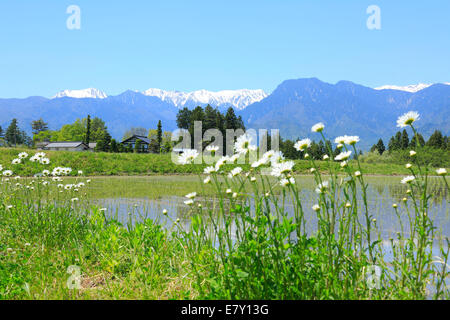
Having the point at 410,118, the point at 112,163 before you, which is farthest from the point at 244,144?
the point at 112,163

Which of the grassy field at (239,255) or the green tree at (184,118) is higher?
the green tree at (184,118)

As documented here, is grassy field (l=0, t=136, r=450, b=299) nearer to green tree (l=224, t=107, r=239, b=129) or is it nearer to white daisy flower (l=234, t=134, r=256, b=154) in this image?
white daisy flower (l=234, t=134, r=256, b=154)

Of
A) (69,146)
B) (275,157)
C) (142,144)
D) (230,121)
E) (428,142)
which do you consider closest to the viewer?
(275,157)

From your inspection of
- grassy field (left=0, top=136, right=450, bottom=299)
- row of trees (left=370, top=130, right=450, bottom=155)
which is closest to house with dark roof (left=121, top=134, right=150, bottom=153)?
row of trees (left=370, top=130, right=450, bottom=155)

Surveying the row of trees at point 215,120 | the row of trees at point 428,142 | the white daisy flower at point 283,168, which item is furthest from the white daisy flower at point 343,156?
the row of trees at point 428,142

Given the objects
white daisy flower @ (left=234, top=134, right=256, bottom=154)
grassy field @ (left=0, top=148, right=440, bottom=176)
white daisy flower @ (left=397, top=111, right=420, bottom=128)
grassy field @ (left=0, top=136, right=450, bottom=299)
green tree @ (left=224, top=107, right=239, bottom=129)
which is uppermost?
green tree @ (left=224, top=107, right=239, bottom=129)

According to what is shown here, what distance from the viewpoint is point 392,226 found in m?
4.74

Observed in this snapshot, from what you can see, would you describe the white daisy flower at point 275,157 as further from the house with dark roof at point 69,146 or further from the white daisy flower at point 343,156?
the house with dark roof at point 69,146

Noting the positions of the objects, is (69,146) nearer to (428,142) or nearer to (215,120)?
(215,120)

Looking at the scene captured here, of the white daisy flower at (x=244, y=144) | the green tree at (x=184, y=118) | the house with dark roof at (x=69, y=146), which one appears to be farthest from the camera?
the house with dark roof at (x=69, y=146)

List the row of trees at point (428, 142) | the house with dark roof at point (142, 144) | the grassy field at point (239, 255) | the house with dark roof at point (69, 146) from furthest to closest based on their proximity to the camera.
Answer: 1. the house with dark roof at point (69, 146)
2. the house with dark roof at point (142, 144)
3. the row of trees at point (428, 142)
4. the grassy field at point (239, 255)

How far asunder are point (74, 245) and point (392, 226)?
155 inches

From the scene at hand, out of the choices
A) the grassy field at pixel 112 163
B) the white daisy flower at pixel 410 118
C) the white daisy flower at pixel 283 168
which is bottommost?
the grassy field at pixel 112 163

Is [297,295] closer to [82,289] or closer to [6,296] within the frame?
[82,289]
